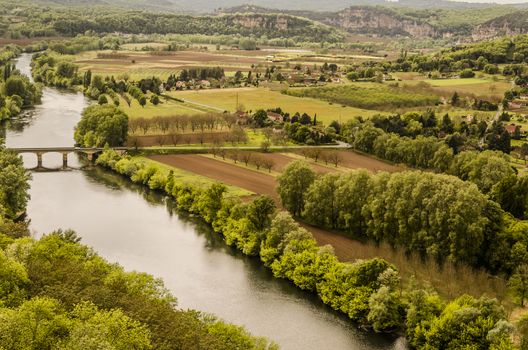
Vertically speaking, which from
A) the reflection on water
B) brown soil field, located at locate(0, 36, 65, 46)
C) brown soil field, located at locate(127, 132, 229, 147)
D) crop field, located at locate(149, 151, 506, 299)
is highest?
brown soil field, located at locate(0, 36, 65, 46)

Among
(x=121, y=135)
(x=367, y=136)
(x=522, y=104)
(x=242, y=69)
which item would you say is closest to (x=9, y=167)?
(x=121, y=135)

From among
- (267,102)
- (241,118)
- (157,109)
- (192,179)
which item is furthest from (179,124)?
(267,102)

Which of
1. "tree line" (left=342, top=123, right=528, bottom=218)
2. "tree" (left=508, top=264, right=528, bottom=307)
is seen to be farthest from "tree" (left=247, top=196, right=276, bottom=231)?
"tree line" (left=342, top=123, right=528, bottom=218)

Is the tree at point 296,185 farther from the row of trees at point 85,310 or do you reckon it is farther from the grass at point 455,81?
the grass at point 455,81

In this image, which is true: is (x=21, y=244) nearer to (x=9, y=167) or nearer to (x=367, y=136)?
(x=9, y=167)

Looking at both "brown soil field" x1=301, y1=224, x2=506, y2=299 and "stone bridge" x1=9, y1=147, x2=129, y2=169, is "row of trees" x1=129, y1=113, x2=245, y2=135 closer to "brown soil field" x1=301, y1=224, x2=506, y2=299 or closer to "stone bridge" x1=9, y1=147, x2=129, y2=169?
"stone bridge" x1=9, y1=147, x2=129, y2=169

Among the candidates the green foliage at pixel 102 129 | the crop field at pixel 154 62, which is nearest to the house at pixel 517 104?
the green foliage at pixel 102 129

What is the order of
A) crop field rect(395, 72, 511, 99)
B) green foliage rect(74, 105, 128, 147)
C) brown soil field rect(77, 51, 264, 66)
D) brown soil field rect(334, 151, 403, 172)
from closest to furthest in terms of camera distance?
brown soil field rect(334, 151, 403, 172) → green foliage rect(74, 105, 128, 147) → crop field rect(395, 72, 511, 99) → brown soil field rect(77, 51, 264, 66)
